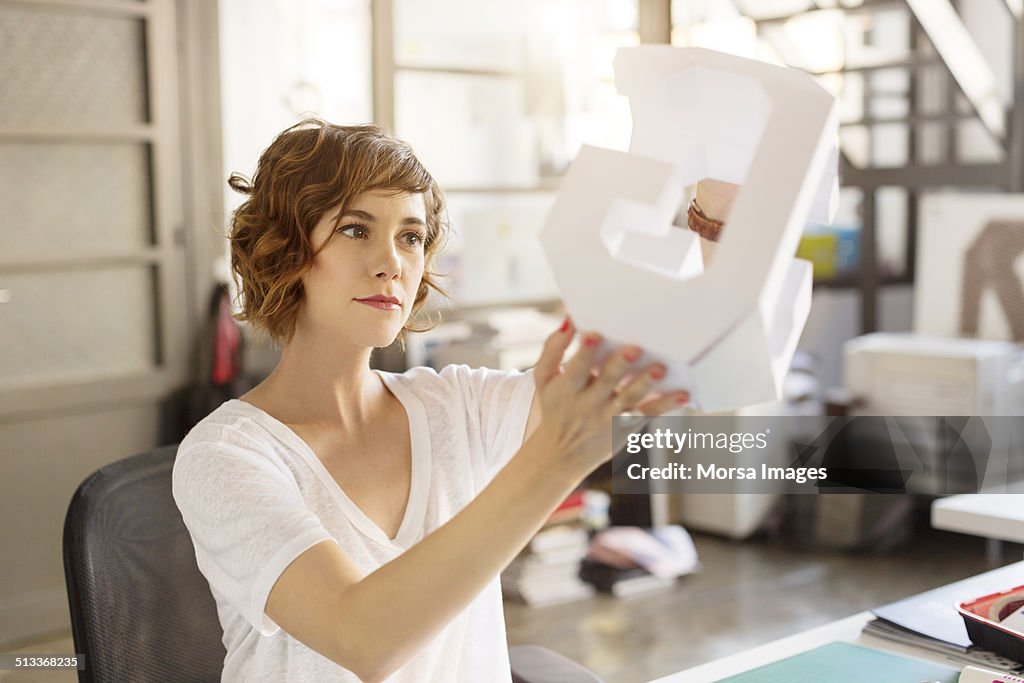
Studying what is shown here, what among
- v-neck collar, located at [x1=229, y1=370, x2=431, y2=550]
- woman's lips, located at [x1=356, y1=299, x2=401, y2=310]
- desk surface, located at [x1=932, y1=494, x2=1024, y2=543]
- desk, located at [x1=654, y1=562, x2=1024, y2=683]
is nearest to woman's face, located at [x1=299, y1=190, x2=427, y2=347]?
woman's lips, located at [x1=356, y1=299, x2=401, y2=310]

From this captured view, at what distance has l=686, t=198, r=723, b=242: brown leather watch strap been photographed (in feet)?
3.42

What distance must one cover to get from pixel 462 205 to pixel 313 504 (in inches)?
117

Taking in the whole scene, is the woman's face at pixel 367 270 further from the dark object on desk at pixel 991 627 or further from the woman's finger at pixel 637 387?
the dark object on desk at pixel 991 627

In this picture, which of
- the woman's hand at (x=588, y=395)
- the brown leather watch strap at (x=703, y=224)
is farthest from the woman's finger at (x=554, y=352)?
the brown leather watch strap at (x=703, y=224)

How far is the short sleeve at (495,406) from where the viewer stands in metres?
1.38

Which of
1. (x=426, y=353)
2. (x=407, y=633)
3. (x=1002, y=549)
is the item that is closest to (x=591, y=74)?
(x=426, y=353)

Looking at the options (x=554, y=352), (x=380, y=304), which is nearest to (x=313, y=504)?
(x=380, y=304)

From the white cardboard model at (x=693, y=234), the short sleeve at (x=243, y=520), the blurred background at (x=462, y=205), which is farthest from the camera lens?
the blurred background at (x=462, y=205)

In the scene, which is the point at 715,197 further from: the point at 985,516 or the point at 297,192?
the point at 985,516

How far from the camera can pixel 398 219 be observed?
49.9 inches

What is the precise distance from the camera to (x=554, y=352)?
84 cm

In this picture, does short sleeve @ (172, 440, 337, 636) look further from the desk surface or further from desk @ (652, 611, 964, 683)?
the desk surface

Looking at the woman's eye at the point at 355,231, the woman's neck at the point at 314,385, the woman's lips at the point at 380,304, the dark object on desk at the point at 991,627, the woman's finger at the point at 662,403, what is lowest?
the dark object on desk at the point at 991,627

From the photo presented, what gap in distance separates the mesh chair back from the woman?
0.06 meters
